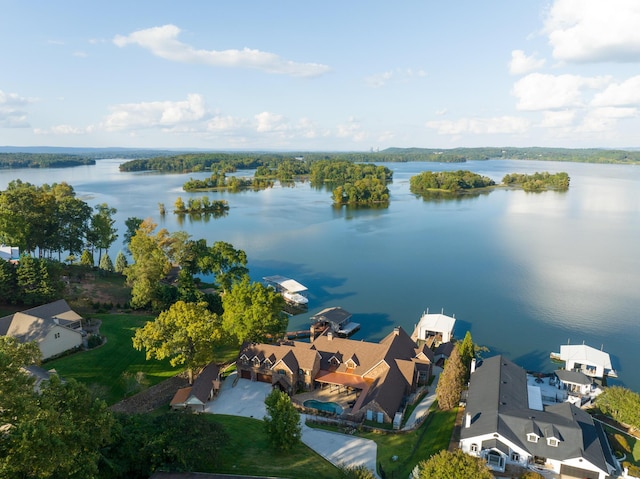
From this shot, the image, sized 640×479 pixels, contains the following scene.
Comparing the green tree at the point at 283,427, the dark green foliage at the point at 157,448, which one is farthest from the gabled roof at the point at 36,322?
the green tree at the point at 283,427

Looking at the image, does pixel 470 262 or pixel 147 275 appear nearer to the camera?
pixel 147 275

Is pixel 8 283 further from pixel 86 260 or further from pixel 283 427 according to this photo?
pixel 283 427

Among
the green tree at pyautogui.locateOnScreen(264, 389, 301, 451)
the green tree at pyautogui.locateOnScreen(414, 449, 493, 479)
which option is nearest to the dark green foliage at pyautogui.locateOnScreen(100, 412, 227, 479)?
the green tree at pyautogui.locateOnScreen(264, 389, 301, 451)

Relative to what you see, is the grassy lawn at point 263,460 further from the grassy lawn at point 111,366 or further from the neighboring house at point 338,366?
the grassy lawn at point 111,366

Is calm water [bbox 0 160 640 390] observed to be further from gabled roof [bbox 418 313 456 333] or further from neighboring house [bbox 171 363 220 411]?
neighboring house [bbox 171 363 220 411]

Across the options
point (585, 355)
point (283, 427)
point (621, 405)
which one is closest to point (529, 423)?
point (621, 405)

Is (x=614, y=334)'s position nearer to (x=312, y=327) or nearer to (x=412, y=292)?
(x=412, y=292)
